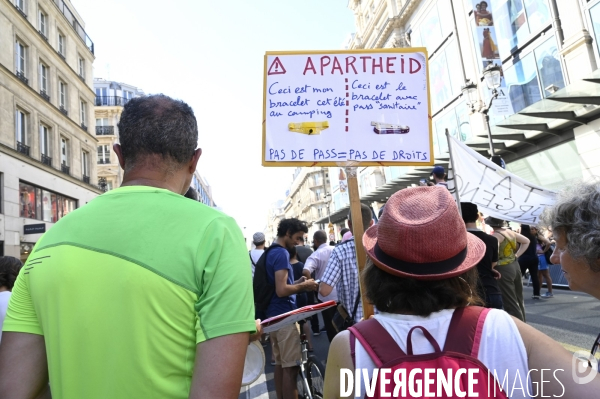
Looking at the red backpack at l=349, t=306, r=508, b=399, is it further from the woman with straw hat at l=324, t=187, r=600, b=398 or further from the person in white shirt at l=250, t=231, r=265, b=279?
the person in white shirt at l=250, t=231, r=265, b=279

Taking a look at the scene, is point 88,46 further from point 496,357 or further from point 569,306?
point 496,357

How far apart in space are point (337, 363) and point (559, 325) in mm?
6828

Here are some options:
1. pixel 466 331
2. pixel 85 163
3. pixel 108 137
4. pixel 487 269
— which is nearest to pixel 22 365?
pixel 466 331

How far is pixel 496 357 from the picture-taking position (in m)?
1.30

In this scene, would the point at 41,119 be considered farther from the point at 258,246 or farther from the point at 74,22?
the point at 258,246

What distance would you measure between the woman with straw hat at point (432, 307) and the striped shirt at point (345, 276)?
7.15ft

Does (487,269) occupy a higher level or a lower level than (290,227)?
lower

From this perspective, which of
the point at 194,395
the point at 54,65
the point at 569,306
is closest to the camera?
the point at 194,395

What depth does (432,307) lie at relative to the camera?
141cm

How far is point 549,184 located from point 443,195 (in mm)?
17104

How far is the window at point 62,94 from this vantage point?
924 inches

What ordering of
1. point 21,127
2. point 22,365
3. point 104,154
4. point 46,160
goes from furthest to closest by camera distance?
point 104,154 → point 46,160 → point 21,127 → point 22,365

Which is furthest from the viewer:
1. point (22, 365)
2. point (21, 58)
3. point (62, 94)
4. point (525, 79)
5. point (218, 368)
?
point (62, 94)

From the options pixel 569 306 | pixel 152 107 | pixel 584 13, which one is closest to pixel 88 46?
pixel 584 13
